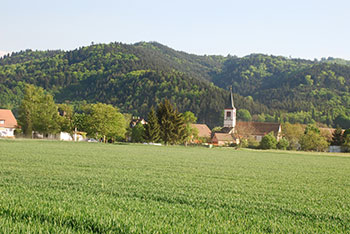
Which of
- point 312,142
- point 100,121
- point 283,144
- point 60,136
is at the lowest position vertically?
point 60,136

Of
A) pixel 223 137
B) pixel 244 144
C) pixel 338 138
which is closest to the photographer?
pixel 244 144

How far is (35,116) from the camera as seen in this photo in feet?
273

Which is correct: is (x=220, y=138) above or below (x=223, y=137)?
below

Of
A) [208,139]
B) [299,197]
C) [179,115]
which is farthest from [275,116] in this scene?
[299,197]

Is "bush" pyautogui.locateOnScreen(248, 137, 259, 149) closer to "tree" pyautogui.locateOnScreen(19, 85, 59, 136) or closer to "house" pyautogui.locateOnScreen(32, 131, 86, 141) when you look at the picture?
"house" pyautogui.locateOnScreen(32, 131, 86, 141)

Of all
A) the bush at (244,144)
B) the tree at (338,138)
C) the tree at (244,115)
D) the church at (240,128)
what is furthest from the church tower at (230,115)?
the tree at (338,138)

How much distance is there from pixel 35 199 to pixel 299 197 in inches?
331

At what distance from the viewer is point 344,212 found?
10.2 meters

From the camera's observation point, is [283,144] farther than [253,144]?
No

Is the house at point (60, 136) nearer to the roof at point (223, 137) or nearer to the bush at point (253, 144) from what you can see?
the bush at point (253, 144)

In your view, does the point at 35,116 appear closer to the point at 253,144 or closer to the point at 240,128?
the point at 253,144

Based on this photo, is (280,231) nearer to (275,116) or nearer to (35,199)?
(35,199)

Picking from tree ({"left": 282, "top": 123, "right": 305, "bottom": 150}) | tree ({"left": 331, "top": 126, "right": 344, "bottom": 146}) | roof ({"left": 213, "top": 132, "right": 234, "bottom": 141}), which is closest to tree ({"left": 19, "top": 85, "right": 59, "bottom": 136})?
roof ({"left": 213, "top": 132, "right": 234, "bottom": 141})

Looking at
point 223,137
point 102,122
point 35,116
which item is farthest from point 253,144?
point 35,116
